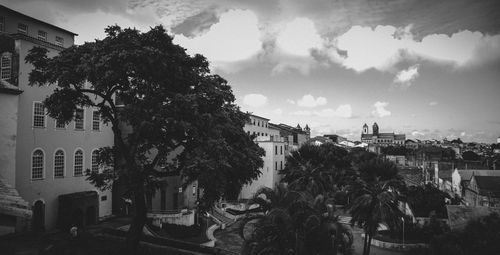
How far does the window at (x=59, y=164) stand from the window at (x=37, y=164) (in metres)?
1.20

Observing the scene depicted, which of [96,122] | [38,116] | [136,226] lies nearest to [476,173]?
[136,226]

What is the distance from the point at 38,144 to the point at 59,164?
2.60 meters

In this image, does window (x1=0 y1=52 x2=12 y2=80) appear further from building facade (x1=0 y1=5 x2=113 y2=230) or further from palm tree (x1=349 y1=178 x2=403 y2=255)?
palm tree (x1=349 y1=178 x2=403 y2=255)

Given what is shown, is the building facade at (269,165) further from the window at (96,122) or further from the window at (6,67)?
the window at (6,67)

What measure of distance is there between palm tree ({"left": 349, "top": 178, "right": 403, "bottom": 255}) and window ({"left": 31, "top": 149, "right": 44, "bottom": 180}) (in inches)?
972

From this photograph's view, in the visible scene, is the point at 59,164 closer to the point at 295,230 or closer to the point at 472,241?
the point at 295,230

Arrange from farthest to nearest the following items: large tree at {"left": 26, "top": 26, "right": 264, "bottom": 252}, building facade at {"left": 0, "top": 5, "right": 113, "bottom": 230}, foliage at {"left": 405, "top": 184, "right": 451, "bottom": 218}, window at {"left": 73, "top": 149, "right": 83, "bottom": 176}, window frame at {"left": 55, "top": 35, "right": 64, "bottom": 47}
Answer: foliage at {"left": 405, "top": 184, "right": 451, "bottom": 218}, window frame at {"left": 55, "top": 35, "right": 64, "bottom": 47}, window at {"left": 73, "top": 149, "right": 83, "bottom": 176}, building facade at {"left": 0, "top": 5, "right": 113, "bottom": 230}, large tree at {"left": 26, "top": 26, "right": 264, "bottom": 252}

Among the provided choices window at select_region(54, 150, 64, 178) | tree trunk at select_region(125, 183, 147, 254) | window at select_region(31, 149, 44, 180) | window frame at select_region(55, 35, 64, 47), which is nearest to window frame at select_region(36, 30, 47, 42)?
window frame at select_region(55, 35, 64, 47)

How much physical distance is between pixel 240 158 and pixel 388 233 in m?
23.4

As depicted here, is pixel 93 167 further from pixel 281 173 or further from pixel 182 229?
pixel 281 173

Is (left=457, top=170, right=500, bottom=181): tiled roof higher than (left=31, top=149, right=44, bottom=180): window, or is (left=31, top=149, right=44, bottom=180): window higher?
(left=31, top=149, right=44, bottom=180): window

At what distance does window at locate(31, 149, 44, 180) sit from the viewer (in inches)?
963

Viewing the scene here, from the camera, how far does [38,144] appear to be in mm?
24766

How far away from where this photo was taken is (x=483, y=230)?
19391 mm
